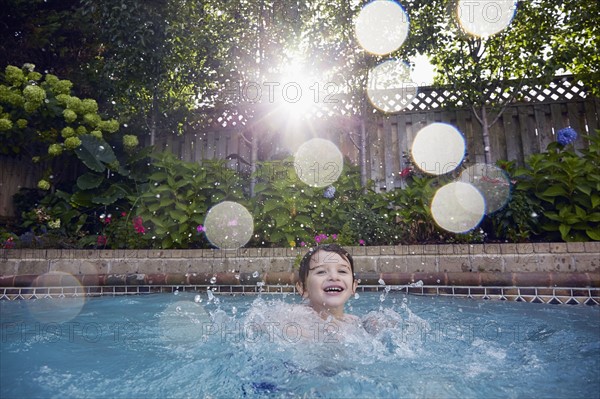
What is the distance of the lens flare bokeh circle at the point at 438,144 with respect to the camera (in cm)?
876

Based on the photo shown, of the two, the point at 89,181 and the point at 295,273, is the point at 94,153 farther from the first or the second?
the point at 295,273

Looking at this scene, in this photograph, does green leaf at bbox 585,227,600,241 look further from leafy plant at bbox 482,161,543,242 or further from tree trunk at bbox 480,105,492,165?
tree trunk at bbox 480,105,492,165

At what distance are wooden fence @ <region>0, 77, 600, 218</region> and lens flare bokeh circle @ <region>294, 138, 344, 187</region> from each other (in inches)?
20.5

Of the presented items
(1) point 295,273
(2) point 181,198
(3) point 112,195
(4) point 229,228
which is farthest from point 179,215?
(1) point 295,273

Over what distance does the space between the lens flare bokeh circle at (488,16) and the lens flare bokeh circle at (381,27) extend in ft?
3.48

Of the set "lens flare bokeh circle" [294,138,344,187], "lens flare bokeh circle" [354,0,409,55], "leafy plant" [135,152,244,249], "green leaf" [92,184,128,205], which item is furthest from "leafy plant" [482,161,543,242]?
"green leaf" [92,184,128,205]

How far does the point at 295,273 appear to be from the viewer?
5520mm

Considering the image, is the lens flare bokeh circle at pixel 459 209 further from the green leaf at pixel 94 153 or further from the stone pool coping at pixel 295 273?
the green leaf at pixel 94 153

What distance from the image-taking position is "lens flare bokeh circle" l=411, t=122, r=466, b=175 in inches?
345

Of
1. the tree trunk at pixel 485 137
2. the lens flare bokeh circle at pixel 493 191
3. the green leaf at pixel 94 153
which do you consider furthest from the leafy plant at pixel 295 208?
the green leaf at pixel 94 153

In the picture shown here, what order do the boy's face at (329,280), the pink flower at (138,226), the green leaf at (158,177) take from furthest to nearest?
the green leaf at (158,177), the pink flower at (138,226), the boy's face at (329,280)

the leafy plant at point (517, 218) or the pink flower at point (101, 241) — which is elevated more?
the leafy plant at point (517, 218)

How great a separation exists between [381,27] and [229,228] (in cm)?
453

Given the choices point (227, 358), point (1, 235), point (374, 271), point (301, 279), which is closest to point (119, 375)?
point (227, 358)
